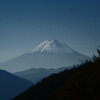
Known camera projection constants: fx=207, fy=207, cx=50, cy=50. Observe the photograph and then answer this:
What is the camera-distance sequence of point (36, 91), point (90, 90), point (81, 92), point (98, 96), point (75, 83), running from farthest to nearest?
1. point (36, 91)
2. point (75, 83)
3. point (81, 92)
4. point (90, 90)
5. point (98, 96)

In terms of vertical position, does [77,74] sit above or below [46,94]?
below

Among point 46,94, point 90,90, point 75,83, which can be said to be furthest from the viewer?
point 46,94

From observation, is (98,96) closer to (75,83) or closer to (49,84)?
(75,83)

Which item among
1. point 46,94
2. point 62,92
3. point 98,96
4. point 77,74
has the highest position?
point 46,94

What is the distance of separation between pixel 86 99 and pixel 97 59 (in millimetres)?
3443

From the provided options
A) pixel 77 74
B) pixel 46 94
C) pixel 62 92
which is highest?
pixel 46 94

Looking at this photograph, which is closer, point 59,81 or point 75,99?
point 75,99

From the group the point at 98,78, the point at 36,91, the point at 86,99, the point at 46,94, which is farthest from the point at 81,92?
the point at 36,91

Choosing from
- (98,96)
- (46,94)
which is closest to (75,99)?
(98,96)

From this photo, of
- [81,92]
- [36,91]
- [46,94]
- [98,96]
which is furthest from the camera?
[36,91]

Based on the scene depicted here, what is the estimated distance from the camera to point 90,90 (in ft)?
48.0

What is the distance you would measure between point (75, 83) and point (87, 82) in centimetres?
223

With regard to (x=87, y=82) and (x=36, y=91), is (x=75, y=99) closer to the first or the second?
(x=87, y=82)

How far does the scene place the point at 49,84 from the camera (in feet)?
472
